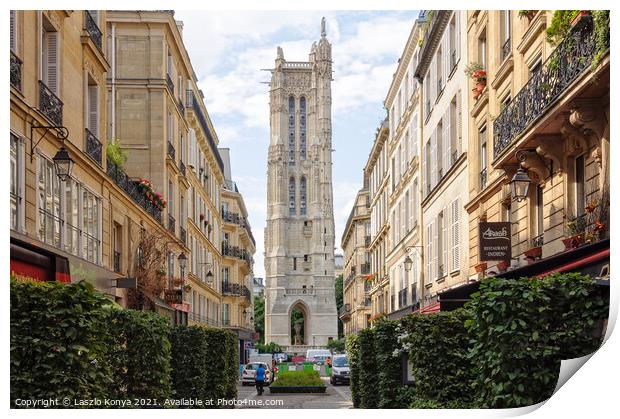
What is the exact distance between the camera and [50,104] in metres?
15.1

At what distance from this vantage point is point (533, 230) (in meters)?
15.9

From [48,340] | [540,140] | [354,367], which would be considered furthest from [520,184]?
[354,367]

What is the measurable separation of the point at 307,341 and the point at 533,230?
10294 centimetres

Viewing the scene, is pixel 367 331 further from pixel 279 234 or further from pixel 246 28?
pixel 279 234

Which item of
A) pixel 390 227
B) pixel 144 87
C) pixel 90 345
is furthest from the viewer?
pixel 390 227

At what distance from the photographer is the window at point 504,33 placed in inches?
699

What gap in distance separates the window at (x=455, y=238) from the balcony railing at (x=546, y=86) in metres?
4.22

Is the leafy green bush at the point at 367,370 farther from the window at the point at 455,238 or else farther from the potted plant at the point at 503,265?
the potted plant at the point at 503,265

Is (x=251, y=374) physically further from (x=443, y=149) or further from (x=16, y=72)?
(x=16, y=72)

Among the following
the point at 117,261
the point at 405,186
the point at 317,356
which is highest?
the point at 405,186

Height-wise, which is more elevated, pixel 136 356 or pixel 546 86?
pixel 546 86

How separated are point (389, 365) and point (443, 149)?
794 cm
